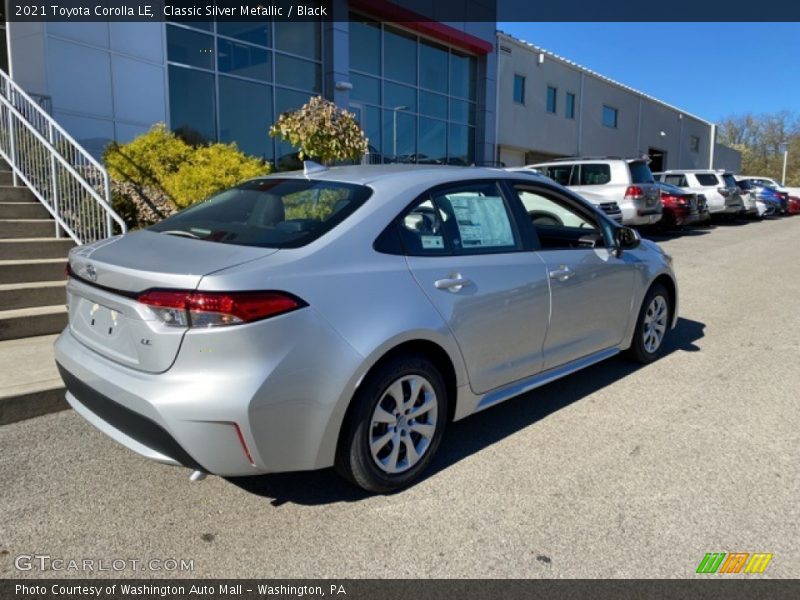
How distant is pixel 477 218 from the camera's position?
3.70 meters

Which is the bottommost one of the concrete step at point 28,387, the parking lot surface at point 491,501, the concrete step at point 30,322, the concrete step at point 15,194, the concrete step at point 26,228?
the parking lot surface at point 491,501

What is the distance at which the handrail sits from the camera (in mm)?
6762

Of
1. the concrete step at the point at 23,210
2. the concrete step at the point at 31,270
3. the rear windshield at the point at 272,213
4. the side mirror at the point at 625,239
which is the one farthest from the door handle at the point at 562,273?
the concrete step at the point at 23,210

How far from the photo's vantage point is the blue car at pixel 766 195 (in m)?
24.6

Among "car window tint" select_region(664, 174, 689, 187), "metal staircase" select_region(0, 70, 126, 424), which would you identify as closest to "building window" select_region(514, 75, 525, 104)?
"car window tint" select_region(664, 174, 689, 187)

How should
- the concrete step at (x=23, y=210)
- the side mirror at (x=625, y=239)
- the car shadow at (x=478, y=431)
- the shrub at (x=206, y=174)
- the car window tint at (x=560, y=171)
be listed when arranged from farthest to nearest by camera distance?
1. the car window tint at (x=560, y=171)
2. the shrub at (x=206, y=174)
3. the concrete step at (x=23, y=210)
4. the side mirror at (x=625, y=239)
5. the car shadow at (x=478, y=431)

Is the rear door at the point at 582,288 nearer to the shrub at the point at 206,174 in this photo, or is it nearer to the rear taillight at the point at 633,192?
the shrub at the point at 206,174

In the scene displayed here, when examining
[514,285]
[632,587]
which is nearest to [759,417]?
[514,285]

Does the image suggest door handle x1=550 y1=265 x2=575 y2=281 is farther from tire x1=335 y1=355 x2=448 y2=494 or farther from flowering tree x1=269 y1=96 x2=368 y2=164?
flowering tree x1=269 y1=96 x2=368 y2=164

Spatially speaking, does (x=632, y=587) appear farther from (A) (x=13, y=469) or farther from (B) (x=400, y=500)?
(A) (x=13, y=469)

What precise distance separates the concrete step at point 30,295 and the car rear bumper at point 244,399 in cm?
355

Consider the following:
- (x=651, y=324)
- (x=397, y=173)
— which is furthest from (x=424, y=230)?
(x=651, y=324)

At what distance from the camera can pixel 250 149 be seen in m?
14.2

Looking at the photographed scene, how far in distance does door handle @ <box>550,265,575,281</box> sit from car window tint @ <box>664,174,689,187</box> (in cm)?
1887
